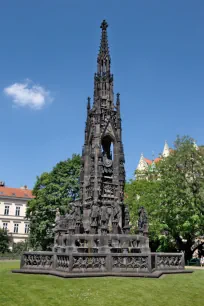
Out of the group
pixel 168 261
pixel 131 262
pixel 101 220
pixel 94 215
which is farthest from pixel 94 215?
pixel 168 261

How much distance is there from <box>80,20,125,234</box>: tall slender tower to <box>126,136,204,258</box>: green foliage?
1065 cm

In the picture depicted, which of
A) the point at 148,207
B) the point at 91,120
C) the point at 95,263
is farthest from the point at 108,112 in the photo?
the point at 148,207

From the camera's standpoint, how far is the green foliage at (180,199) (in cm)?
2641

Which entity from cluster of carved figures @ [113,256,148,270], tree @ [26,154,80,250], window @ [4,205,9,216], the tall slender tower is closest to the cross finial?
the tall slender tower

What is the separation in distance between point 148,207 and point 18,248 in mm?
30846

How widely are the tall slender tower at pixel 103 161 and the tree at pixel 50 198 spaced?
1525 cm

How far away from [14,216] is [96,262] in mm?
54606

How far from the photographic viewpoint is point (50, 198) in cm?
3409

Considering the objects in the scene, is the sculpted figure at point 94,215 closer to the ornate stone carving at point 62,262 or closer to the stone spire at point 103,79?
the ornate stone carving at point 62,262

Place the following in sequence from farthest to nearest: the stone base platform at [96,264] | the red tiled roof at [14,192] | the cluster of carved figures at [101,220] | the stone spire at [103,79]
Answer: the red tiled roof at [14,192] < the stone spire at [103,79] < the cluster of carved figures at [101,220] < the stone base platform at [96,264]

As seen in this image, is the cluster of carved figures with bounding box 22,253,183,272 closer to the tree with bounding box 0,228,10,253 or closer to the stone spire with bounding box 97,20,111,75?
the stone spire with bounding box 97,20,111,75

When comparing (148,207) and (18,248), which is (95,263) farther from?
(18,248)

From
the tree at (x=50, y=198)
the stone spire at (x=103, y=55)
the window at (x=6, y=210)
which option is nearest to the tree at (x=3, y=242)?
the window at (x=6, y=210)

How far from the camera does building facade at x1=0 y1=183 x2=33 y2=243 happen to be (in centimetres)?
6191
